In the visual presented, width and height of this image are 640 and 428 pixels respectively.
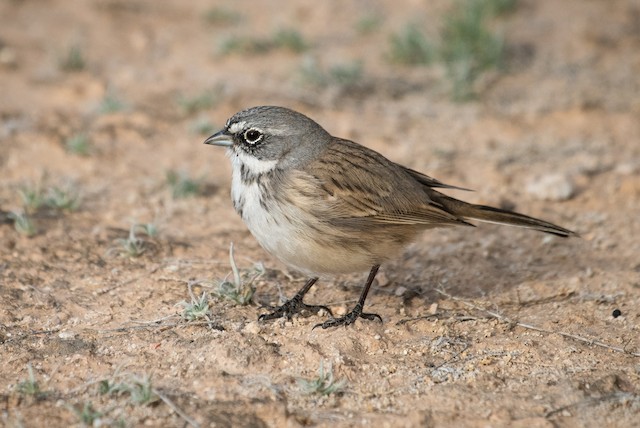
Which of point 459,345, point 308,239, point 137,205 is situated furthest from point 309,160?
point 137,205

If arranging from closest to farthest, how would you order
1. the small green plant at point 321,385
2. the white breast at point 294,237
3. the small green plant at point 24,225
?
the small green plant at point 321,385
the white breast at point 294,237
the small green plant at point 24,225

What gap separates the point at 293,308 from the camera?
5.65m

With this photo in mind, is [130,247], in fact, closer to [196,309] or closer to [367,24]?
[196,309]

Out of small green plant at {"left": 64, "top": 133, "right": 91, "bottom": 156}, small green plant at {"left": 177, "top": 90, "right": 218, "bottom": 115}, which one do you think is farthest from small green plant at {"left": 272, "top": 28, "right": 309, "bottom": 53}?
small green plant at {"left": 64, "top": 133, "right": 91, "bottom": 156}

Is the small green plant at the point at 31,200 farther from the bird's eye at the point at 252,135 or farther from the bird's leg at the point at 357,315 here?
the bird's leg at the point at 357,315

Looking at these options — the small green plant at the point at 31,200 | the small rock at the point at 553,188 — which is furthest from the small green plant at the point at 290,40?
the small green plant at the point at 31,200

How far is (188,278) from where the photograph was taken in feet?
19.7

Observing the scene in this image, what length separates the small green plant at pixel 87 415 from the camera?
13.9ft

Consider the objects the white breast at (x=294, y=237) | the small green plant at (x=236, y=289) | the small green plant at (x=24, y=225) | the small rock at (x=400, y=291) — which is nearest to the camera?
the white breast at (x=294, y=237)

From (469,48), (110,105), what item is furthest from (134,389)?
(469,48)

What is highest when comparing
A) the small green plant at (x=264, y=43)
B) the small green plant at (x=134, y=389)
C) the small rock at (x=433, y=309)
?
the small green plant at (x=264, y=43)

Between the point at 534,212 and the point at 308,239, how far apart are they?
283cm

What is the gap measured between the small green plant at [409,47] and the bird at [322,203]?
413cm

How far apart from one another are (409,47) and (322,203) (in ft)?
16.3
